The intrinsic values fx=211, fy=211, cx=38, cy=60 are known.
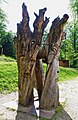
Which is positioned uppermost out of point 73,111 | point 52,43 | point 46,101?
point 52,43

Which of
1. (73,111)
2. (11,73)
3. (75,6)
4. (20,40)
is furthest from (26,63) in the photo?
(75,6)

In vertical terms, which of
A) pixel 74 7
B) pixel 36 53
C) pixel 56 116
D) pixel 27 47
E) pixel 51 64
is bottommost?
pixel 56 116

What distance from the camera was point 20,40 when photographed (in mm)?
5473

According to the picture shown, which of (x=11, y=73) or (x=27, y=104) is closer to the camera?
(x=27, y=104)

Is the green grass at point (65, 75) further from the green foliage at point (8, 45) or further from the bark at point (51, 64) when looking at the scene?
the green foliage at point (8, 45)

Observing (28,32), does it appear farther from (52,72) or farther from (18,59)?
(52,72)

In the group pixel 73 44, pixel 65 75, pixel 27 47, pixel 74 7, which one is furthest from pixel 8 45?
pixel 27 47

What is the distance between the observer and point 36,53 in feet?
17.8

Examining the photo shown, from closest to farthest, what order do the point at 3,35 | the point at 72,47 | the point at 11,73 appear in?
1. the point at 11,73
2. the point at 72,47
3. the point at 3,35

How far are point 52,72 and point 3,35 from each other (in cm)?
2843

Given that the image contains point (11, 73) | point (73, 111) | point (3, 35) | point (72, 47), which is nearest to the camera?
point (73, 111)

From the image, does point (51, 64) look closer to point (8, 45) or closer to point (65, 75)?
point (65, 75)

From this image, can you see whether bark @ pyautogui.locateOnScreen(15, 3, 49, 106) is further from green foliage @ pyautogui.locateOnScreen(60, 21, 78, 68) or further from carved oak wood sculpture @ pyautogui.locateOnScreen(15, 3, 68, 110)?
green foliage @ pyautogui.locateOnScreen(60, 21, 78, 68)

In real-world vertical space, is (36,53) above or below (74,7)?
below
